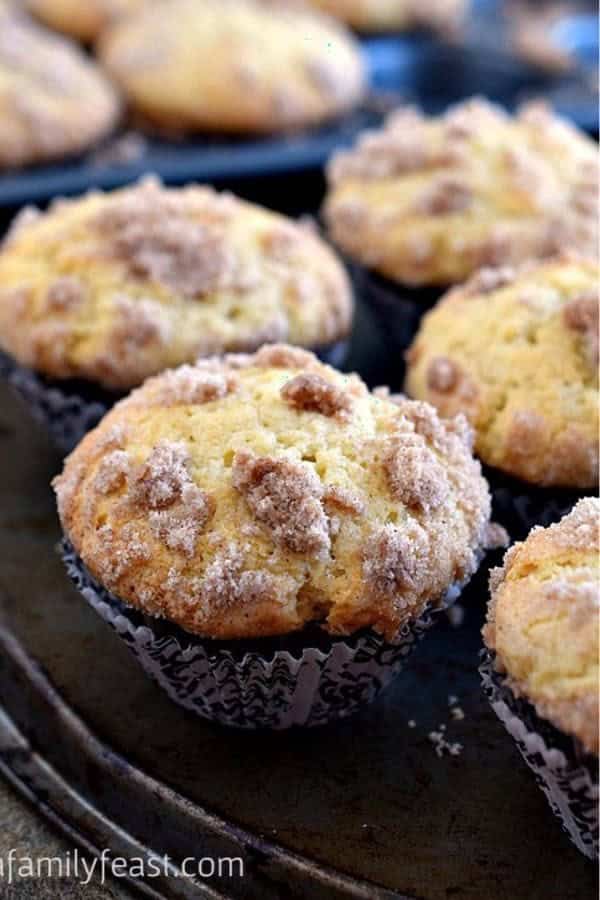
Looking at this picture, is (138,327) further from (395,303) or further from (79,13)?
(79,13)

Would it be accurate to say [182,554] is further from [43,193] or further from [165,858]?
[43,193]

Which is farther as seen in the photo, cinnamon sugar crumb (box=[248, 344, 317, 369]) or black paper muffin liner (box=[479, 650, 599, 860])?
cinnamon sugar crumb (box=[248, 344, 317, 369])

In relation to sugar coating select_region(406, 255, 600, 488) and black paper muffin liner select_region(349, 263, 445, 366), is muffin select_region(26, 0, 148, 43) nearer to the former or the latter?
black paper muffin liner select_region(349, 263, 445, 366)

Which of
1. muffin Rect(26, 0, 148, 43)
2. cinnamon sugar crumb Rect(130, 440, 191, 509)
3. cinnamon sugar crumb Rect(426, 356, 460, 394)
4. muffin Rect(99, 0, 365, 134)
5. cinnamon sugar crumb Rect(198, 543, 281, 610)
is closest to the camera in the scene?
cinnamon sugar crumb Rect(198, 543, 281, 610)

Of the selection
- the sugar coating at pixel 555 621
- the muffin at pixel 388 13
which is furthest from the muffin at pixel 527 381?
the muffin at pixel 388 13

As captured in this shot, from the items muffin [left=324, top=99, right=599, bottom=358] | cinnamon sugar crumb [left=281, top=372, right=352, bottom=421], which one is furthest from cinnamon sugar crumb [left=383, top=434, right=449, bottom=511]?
muffin [left=324, top=99, right=599, bottom=358]

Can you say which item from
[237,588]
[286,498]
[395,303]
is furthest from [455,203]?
[237,588]
